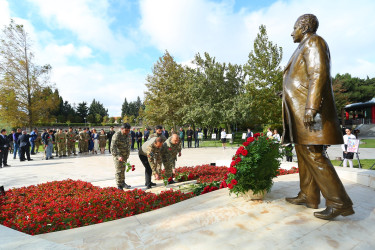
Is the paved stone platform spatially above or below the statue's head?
below

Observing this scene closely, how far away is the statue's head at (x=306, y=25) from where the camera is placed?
3.32 metres

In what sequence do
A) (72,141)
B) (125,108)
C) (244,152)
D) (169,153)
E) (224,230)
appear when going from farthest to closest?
(125,108) < (72,141) < (169,153) < (244,152) < (224,230)

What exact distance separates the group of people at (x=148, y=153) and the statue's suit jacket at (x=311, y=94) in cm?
386

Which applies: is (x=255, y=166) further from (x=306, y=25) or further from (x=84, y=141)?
(x=84, y=141)

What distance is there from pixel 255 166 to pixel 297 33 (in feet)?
7.22

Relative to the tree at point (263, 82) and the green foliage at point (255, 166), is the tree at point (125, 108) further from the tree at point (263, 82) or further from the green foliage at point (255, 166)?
the green foliage at point (255, 166)

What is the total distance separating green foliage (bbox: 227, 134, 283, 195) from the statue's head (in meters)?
1.74

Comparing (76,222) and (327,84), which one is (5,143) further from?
(327,84)

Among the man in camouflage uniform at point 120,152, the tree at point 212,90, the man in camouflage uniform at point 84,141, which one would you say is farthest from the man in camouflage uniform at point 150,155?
the tree at point 212,90

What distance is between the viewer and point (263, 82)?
21.2 m

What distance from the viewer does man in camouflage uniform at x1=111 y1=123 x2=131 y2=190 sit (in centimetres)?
623

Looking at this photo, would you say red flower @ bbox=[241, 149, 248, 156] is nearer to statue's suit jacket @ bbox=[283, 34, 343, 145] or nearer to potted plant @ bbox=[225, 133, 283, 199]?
potted plant @ bbox=[225, 133, 283, 199]

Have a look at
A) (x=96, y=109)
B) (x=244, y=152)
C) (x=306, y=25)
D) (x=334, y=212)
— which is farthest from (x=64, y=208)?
(x=96, y=109)

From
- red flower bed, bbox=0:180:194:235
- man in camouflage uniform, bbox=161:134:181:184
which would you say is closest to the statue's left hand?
red flower bed, bbox=0:180:194:235
